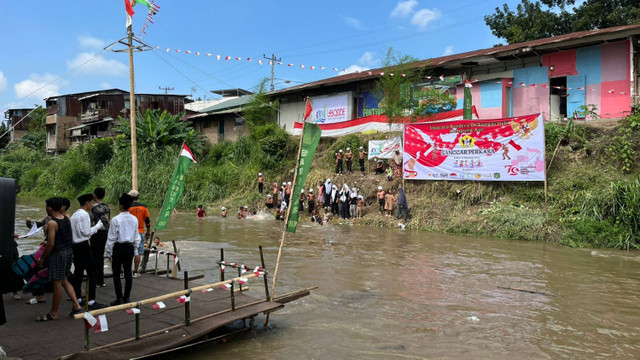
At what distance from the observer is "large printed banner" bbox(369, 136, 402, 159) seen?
912 inches

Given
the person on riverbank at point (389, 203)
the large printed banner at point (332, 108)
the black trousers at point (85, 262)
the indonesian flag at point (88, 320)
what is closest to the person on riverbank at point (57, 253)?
the black trousers at point (85, 262)

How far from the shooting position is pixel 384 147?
2361 cm

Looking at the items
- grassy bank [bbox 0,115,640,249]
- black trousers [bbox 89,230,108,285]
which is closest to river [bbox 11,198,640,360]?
grassy bank [bbox 0,115,640,249]

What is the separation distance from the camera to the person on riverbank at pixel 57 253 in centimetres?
593

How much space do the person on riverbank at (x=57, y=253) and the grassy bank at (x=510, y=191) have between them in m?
14.5

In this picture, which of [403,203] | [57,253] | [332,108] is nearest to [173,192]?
[57,253]

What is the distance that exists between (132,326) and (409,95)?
21.2 metres

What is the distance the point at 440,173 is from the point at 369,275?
10.8 m

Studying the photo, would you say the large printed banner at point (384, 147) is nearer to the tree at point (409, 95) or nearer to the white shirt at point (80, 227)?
the tree at point (409, 95)

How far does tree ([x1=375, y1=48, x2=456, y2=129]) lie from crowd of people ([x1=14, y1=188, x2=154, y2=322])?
751 inches

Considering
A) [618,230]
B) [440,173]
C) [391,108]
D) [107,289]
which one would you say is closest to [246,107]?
[391,108]

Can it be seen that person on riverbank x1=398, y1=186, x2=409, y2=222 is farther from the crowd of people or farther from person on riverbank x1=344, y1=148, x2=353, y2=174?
the crowd of people

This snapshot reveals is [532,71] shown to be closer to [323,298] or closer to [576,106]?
[576,106]

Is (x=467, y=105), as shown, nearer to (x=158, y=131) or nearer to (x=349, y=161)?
(x=349, y=161)
